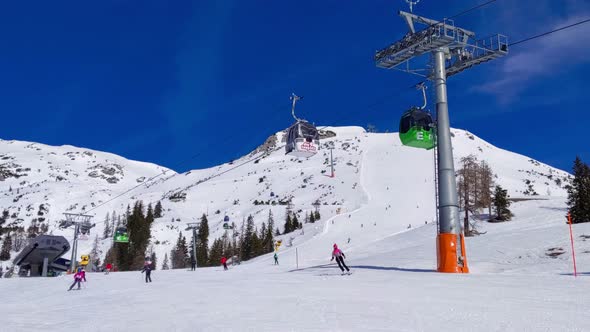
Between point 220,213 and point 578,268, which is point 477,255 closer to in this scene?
point 578,268

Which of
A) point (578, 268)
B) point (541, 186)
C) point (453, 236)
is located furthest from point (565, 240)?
point (541, 186)

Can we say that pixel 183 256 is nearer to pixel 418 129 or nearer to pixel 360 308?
pixel 418 129

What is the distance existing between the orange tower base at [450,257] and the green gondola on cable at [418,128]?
465 cm

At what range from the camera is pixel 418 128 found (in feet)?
77.5

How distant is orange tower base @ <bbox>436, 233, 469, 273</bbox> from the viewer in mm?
21297

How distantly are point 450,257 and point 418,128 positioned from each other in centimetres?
623

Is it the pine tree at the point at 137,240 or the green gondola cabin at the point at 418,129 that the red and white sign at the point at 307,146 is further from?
the pine tree at the point at 137,240

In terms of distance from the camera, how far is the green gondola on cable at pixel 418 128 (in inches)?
930

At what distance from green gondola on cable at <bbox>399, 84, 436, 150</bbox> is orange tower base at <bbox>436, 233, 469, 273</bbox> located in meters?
4.65

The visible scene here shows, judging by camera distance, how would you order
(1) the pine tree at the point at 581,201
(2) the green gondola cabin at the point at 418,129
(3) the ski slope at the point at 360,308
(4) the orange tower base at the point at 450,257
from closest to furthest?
(3) the ski slope at the point at 360,308
(4) the orange tower base at the point at 450,257
(2) the green gondola cabin at the point at 418,129
(1) the pine tree at the point at 581,201

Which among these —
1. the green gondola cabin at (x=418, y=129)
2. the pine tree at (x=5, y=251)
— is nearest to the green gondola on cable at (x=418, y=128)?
the green gondola cabin at (x=418, y=129)

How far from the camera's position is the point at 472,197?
164 ft

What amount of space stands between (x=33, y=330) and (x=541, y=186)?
158887 millimetres

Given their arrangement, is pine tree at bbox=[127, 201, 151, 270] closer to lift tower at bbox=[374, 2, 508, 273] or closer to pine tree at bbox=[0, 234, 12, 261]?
pine tree at bbox=[0, 234, 12, 261]
